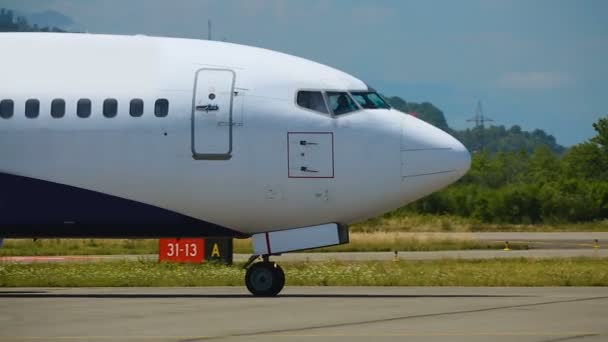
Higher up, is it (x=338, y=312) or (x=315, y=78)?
(x=315, y=78)

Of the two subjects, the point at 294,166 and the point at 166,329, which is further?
the point at 294,166

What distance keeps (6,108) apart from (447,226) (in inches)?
2019

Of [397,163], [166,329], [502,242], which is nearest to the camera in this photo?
[166,329]

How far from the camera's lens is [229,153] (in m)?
26.7

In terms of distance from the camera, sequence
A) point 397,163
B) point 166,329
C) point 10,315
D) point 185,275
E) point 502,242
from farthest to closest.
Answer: point 502,242
point 185,275
point 397,163
point 10,315
point 166,329

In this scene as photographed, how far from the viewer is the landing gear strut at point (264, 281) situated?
27.1m

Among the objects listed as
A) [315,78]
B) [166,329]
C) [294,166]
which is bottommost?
[166,329]

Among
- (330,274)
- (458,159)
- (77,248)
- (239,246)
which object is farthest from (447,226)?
(458,159)

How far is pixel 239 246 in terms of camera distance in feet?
178

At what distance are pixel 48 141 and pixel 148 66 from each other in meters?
2.54

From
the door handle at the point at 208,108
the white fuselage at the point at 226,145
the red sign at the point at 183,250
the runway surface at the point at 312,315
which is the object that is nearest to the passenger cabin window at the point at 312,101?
the white fuselage at the point at 226,145

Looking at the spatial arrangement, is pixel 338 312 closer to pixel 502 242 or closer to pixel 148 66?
pixel 148 66

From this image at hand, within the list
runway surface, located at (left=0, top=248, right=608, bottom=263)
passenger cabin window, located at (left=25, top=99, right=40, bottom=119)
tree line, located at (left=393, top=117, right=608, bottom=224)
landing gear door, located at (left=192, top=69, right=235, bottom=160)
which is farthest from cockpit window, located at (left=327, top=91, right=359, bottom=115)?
tree line, located at (left=393, top=117, right=608, bottom=224)

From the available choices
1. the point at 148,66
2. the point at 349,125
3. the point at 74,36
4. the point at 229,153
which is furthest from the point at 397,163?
the point at 74,36
